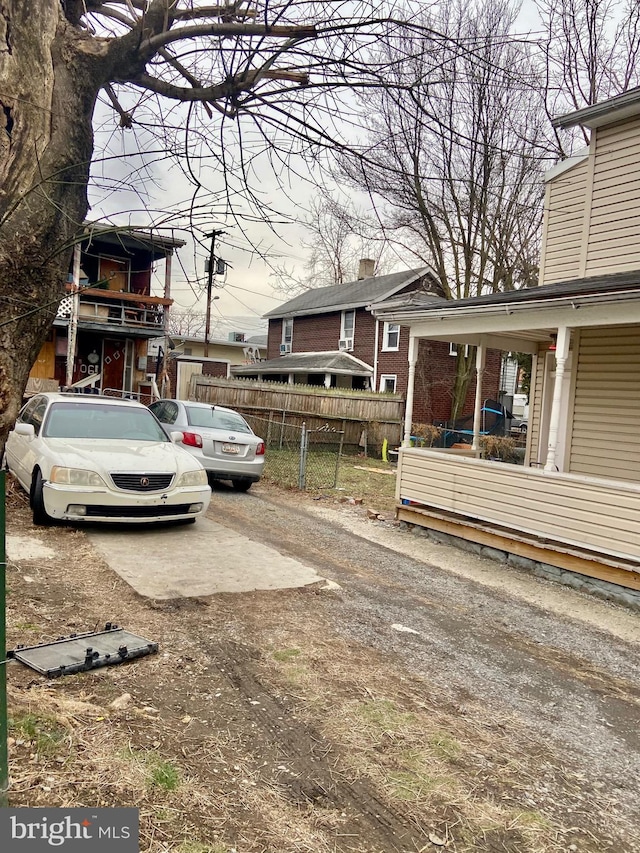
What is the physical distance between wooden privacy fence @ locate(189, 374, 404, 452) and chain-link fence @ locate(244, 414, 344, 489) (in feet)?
2.51

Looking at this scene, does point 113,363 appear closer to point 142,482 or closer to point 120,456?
point 120,456

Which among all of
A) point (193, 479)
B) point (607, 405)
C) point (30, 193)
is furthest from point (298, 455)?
point (30, 193)

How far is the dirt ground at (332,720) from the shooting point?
2.58m

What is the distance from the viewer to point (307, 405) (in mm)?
20750

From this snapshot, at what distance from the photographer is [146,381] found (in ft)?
80.4

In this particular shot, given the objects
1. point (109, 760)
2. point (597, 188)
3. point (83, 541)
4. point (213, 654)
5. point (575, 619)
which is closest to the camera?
point (109, 760)

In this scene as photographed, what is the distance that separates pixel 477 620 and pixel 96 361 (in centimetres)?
2105

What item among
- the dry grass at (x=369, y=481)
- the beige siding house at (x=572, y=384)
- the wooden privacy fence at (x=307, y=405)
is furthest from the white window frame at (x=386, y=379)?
the beige siding house at (x=572, y=384)

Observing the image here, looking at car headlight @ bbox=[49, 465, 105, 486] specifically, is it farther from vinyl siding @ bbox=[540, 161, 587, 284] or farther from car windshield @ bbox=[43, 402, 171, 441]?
vinyl siding @ bbox=[540, 161, 587, 284]

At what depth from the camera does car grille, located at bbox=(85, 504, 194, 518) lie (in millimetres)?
6867

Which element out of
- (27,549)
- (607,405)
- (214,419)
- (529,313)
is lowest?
(27,549)

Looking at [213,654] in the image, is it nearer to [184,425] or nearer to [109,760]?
[109,760]

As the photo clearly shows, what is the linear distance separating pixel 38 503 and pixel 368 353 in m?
21.8

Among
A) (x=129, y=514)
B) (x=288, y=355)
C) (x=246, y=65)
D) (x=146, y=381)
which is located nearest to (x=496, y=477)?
(x=129, y=514)
